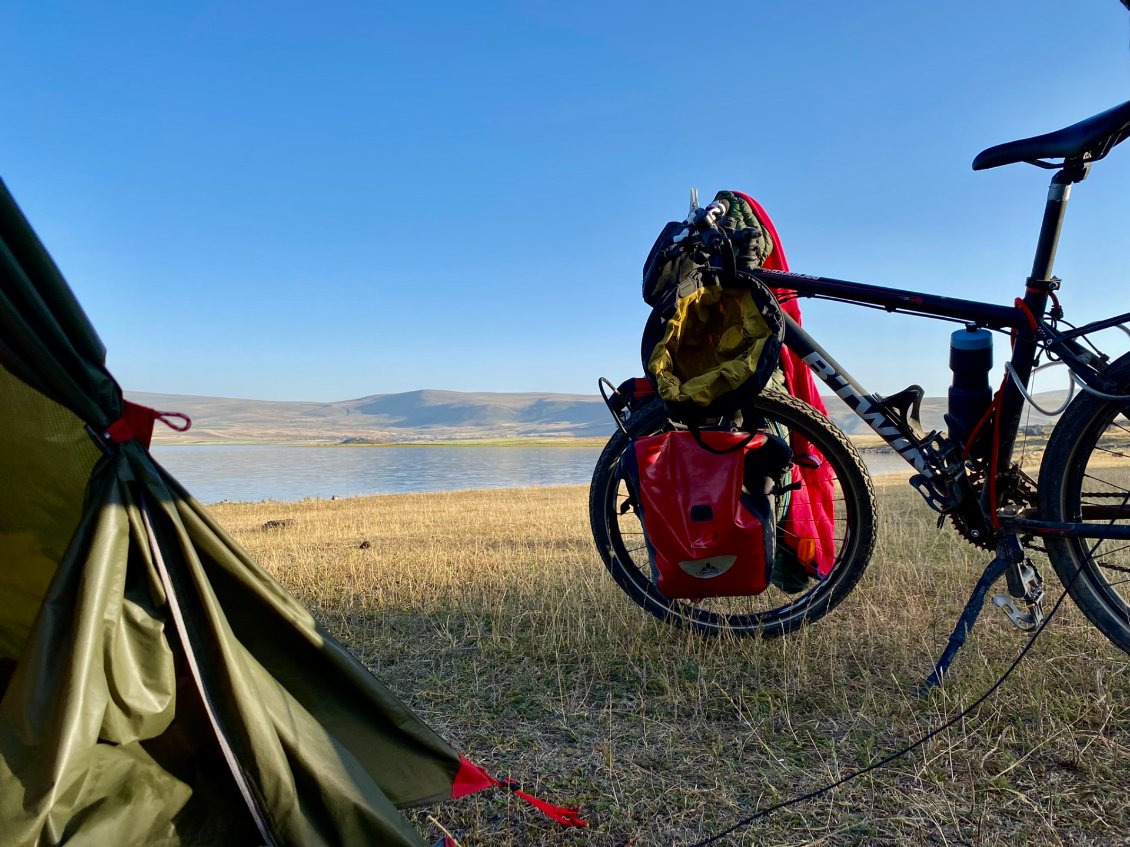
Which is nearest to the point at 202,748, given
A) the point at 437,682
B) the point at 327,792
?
the point at 327,792

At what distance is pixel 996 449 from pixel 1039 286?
0.64m

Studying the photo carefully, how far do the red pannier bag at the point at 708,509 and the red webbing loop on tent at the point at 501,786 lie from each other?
1053mm

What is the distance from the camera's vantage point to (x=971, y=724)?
7.52 feet

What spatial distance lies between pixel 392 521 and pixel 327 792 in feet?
32.0

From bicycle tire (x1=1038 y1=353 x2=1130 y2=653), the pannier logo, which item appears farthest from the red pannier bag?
bicycle tire (x1=1038 y1=353 x2=1130 y2=653)

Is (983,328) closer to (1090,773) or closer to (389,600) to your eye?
(1090,773)

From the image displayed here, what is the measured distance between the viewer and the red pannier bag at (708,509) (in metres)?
2.72

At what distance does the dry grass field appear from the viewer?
185cm

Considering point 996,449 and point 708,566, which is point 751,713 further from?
point 996,449

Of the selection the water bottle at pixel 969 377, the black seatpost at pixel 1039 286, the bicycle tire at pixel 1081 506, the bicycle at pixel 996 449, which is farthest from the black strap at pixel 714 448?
the bicycle tire at pixel 1081 506

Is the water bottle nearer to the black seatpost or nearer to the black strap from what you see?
the black seatpost

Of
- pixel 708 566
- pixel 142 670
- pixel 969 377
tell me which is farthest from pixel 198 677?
pixel 969 377

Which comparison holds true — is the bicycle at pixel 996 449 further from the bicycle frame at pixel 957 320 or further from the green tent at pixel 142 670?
the green tent at pixel 142 670

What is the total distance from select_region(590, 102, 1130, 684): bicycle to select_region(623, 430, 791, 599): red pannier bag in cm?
27
